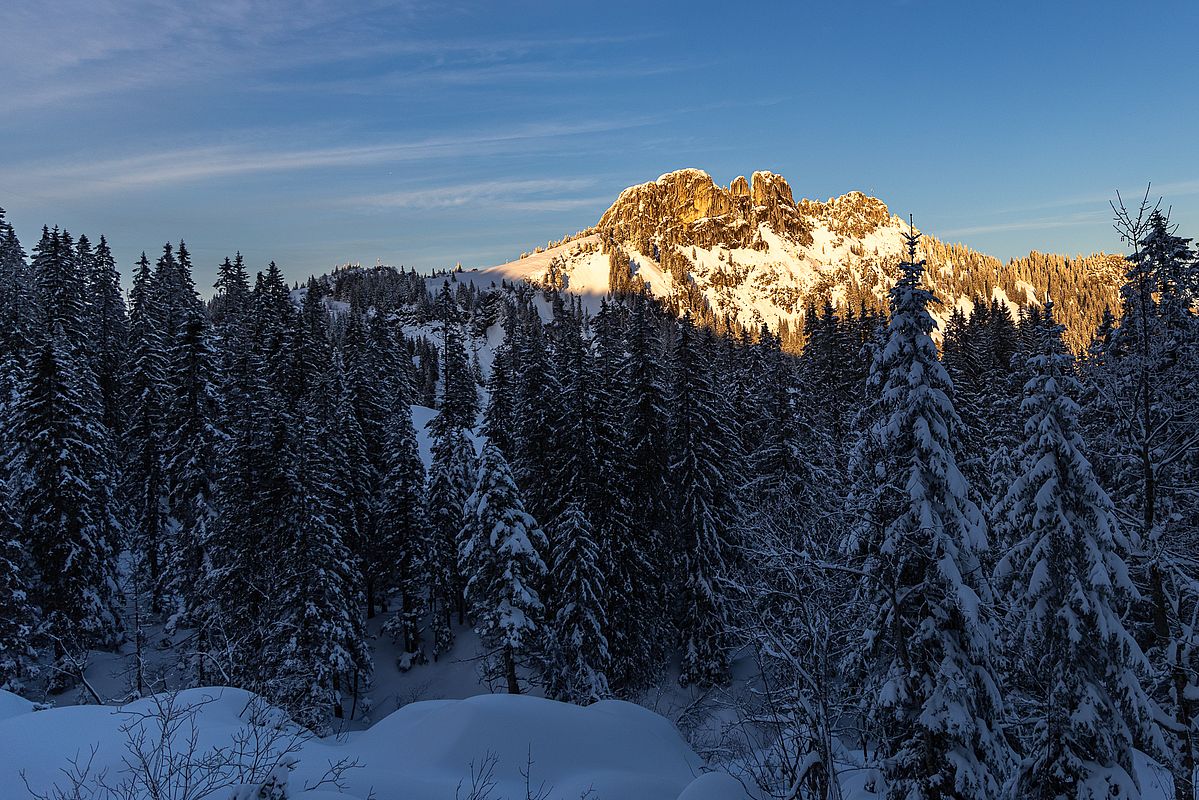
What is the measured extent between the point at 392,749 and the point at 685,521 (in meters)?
19.0

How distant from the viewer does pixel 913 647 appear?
1223cm

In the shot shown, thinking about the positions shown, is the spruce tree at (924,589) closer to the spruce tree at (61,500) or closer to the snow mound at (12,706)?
the snow mound at (12,706)

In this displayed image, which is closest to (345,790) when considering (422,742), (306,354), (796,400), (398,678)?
(422,742)

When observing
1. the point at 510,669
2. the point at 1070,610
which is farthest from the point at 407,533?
the point at 1070,610

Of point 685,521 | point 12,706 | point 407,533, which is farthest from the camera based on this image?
point 407,533

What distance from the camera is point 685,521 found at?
98.9 feet

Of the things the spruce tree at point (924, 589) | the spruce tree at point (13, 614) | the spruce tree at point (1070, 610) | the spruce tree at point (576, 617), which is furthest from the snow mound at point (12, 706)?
the spruce tree at point (1070, 610)

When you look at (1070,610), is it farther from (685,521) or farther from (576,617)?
(576,617)

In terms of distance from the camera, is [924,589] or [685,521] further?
[685,521]

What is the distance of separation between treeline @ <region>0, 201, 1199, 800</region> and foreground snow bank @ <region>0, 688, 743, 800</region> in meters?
1.63

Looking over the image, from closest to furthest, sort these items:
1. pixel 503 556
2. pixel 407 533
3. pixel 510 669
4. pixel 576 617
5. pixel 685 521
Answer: pixel 503 556 → pixel 510 669 → pixel 576 617 → pixel 685 521 → pixel 407 533

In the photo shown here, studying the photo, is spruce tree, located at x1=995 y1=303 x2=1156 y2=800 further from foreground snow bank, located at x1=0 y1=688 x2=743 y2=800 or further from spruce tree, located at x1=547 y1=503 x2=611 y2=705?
spruce tree, located at x1=547 y1=503 x2=611 y2=705

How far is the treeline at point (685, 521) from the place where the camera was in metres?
12.1

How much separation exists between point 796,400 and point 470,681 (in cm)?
2466
